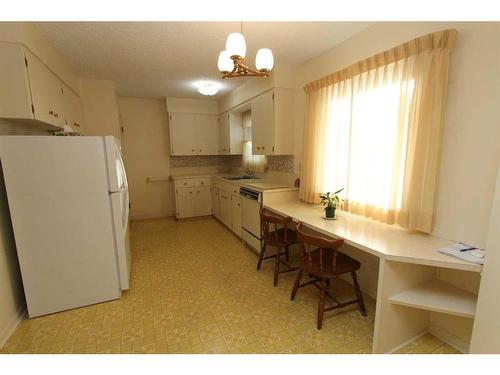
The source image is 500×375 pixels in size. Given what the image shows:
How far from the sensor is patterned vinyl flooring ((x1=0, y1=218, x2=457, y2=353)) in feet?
5.44

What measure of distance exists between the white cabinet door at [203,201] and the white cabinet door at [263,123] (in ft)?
5.81

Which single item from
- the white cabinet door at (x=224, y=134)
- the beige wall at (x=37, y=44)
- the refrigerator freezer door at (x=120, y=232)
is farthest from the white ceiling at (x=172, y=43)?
the refrigerator freezer door at (x=120, y=232)

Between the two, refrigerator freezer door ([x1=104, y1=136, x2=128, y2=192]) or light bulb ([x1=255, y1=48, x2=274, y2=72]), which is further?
refrigerator freezer door ([x1=104, y1=136, x2=128, y2=192])

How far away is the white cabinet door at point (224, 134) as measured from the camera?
455 centimetres

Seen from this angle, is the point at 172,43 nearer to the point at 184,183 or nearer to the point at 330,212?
the point at 330,212

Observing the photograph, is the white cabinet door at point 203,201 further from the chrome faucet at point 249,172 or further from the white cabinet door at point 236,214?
the white cabinet door at point 236,214

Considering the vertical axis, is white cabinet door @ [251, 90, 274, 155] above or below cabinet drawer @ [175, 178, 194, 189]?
above

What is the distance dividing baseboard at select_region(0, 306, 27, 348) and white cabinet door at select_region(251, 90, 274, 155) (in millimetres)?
2886

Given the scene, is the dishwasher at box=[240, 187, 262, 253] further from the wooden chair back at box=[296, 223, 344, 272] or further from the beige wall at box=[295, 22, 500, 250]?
the beige wall at box=[295, 22, 500, 250]

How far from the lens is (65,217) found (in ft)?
6.40

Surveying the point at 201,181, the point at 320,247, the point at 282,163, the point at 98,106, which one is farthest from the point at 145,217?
the point at 320,247

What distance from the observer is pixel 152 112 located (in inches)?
187

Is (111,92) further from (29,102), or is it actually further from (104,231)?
(104,231)

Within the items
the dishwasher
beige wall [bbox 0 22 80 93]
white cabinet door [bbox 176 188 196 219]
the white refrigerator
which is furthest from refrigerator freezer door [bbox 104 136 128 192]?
white cabinet door [bbox 176 188 196 219]
